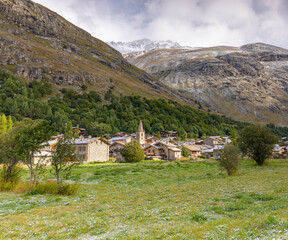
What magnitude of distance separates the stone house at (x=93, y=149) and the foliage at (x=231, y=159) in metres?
54.7

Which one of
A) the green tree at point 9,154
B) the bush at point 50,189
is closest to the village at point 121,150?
the green tree at point 9,154

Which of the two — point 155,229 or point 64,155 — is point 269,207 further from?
point 64,155

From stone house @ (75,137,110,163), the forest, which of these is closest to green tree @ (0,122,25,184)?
stone house @ (75,137,110,163)

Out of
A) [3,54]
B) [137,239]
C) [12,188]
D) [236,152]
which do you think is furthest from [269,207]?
[3,54]

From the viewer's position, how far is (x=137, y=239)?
898 cm

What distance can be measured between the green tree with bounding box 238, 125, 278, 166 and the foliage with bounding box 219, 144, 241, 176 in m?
20.7

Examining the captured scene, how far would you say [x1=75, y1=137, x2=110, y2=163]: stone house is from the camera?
79.4m

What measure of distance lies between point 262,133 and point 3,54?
221115 millimetres

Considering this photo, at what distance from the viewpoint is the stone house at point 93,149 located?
79363mm

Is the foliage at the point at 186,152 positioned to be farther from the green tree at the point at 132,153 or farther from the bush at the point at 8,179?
the bush at the point at 8,179

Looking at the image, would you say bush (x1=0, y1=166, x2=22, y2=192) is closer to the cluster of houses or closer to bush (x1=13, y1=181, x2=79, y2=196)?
bush (x1=13, y1=181, x2=79, y2=196)

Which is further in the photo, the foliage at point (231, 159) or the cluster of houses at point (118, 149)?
the cluster of houses at point (118, 149)

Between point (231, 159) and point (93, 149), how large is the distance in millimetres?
57509

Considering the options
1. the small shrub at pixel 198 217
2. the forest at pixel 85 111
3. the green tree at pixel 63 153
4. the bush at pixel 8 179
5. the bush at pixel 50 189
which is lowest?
the bush at pixel 50 189
